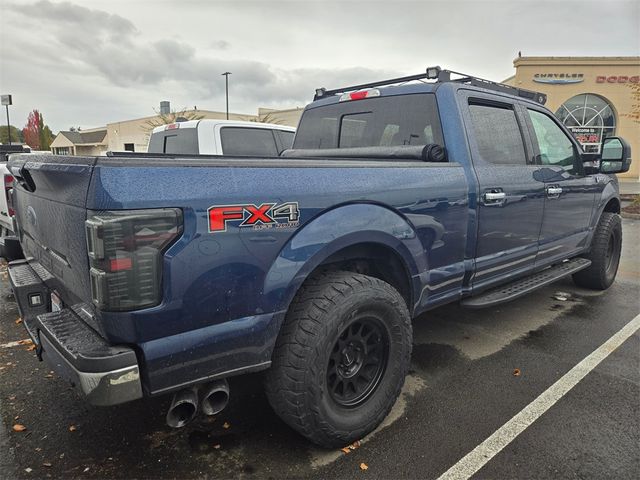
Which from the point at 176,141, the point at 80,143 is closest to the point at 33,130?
the point at 80,143

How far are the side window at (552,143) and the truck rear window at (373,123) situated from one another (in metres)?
1.27

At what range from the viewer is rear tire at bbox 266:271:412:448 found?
2121mm

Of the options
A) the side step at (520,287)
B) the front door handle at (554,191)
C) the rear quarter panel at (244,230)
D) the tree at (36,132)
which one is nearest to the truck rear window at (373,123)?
the rear quarter panel at (244,230)

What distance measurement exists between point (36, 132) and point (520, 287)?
71.1m

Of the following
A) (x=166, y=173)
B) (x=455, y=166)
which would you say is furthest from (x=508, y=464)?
(x=166, y=173)

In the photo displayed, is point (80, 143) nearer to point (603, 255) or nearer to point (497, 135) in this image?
point (603, 255)

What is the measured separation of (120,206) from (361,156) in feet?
7.05

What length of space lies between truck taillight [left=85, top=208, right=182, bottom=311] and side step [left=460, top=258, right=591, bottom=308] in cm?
228

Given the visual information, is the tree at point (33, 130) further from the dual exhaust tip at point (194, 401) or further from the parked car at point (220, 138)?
the dual exhaust tip at point (194, 401)

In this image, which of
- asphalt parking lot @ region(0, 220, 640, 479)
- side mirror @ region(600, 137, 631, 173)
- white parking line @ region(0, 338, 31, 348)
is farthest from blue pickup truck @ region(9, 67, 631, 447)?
side mirror @ region(600, 137, 631, 173)

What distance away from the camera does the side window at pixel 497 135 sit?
3.30 meters

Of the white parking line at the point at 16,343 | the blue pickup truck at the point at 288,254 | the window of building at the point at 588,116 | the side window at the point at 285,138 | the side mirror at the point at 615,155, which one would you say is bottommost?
the white parking line at the point at 16,343

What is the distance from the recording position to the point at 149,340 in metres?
1.75

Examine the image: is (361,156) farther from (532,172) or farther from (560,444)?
(560,444)
